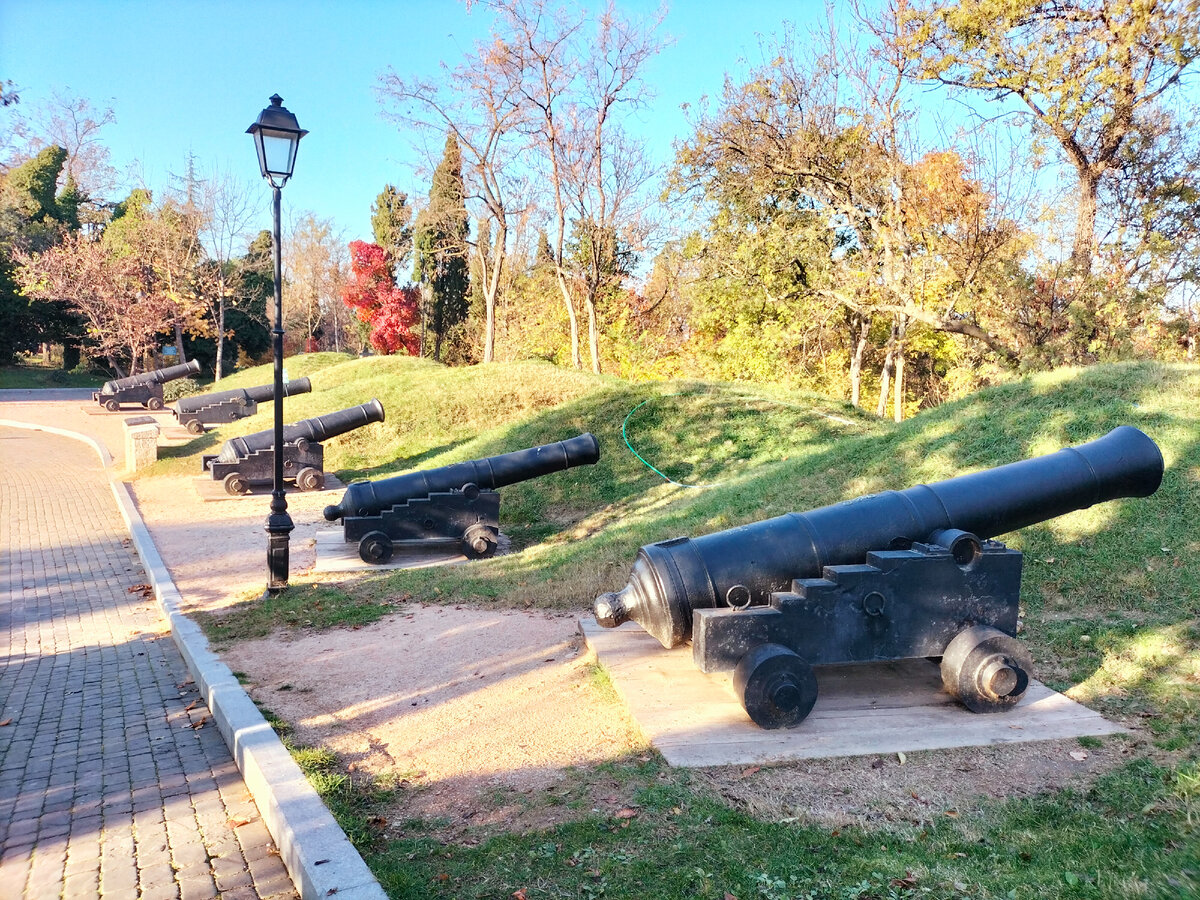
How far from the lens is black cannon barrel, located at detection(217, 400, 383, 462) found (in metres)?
14.2

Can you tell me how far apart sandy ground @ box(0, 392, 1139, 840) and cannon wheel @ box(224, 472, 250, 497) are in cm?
656

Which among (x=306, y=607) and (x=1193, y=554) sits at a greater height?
(x=1193, y=554)

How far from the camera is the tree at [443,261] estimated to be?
3375cm

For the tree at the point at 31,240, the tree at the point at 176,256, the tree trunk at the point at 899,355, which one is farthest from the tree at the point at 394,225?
the tree trunk at the point at 899,355

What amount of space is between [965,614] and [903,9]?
15.4 meters

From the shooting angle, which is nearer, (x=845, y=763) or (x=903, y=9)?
(x=845, y=763)

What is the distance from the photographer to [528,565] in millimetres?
8953

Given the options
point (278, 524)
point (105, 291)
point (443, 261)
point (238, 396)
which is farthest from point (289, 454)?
point (443, 261)

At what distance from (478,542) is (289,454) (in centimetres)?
594

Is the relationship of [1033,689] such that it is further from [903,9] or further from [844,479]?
[903,9]

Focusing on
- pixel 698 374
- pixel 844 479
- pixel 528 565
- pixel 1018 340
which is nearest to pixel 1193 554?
pixel 844 479

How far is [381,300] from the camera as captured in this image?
136ft

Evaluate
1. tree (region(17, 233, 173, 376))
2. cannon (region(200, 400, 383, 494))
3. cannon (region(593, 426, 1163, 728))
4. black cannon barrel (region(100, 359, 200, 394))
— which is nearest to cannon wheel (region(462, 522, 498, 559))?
cannon (region(200, 400, 383, 494))

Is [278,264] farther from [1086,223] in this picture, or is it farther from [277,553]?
[1086,223]
